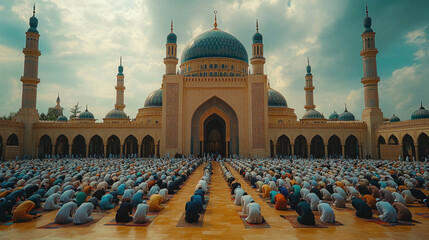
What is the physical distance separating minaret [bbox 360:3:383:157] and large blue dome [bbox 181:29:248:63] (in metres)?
Result: 12.1

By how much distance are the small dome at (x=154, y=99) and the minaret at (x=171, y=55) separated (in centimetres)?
604

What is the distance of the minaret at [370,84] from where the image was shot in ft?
85.9

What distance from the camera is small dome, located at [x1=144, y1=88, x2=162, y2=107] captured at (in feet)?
105

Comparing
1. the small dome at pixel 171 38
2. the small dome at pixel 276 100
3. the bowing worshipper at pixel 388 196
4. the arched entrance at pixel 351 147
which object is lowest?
the bowing worshipper at pixel 388 196

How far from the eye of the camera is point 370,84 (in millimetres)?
26312

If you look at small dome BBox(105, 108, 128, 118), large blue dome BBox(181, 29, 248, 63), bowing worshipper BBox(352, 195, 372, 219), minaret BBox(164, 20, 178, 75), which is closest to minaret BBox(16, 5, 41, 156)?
small dome BBox(105, 108, 128, 118)

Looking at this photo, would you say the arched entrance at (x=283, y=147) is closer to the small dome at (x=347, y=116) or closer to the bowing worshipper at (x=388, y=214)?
the small dome at (x=347, y=116)

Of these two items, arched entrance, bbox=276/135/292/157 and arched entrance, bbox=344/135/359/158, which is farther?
arched entrance, bbox=276/135/292/157

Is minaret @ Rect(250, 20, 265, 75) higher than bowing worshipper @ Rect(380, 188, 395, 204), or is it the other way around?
minaret @ Rect(250, 20, 265, 75)

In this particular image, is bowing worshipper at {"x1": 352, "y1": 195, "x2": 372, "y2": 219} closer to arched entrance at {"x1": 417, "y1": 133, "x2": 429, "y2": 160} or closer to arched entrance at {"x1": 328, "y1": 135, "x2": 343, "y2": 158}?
arched entrance at {"x1": 417, "y1": 133, "x2": 429, "y2": 160}

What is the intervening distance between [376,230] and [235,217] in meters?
2.85

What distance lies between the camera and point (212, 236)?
534 centimetres

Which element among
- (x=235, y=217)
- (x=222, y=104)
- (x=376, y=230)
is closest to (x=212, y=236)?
(x=235, y=217)

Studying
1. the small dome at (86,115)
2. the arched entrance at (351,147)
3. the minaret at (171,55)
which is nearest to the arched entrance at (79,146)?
the small dome at (86,115)
